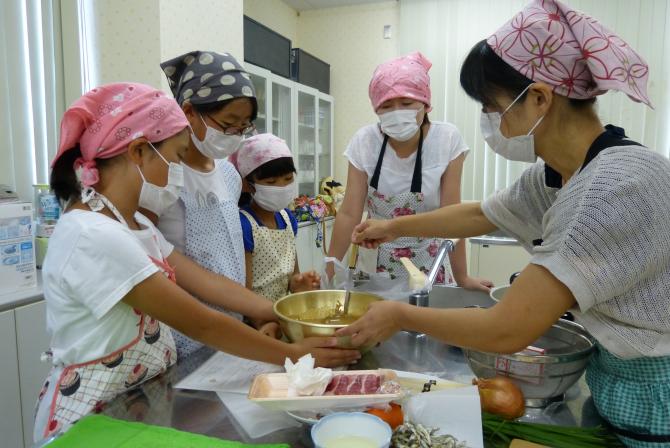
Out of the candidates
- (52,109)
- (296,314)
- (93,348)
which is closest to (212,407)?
(93,348)

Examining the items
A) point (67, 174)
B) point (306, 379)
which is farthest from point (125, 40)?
point (306, 379)

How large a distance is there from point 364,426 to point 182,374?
502 millimetres

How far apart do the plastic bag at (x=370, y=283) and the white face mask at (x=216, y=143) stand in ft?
1.60

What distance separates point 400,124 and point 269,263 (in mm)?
763

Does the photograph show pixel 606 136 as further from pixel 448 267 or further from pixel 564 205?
pixel 448 267

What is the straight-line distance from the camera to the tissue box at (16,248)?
1806 mm

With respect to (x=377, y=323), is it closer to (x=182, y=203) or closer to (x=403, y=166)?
(x=182, y=203)

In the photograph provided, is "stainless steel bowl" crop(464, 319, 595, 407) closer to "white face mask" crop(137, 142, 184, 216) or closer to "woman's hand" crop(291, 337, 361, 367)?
"woman's hand" crop(291, 337, 361, 367)

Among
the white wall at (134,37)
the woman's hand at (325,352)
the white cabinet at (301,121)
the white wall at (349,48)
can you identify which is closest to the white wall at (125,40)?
the white wall at (134,37)

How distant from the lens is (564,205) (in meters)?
0.76

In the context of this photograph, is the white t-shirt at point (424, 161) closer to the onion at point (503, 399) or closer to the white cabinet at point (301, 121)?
the onion at point (503, 399)

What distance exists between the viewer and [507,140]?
95 centimetres

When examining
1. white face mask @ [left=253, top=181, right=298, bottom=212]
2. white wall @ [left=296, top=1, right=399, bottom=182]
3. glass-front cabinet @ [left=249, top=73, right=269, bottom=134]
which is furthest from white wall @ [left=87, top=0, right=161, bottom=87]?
white wall @ [left=296, top=1, right=399, bottom=182]

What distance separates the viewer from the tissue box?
181 centimetres
